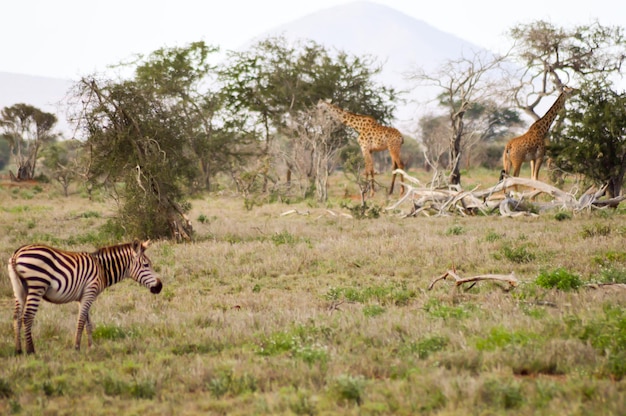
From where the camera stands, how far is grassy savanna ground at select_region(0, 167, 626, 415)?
208 inches

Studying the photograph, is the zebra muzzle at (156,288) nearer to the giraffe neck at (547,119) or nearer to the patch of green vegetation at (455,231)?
the patch of green vegetation at (455,231)

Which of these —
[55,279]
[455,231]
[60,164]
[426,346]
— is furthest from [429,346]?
[60,164]

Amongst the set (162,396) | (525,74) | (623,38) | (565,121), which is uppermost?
(623,38)

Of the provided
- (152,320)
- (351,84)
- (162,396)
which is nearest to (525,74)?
(351,84)

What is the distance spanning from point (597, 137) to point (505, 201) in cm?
320

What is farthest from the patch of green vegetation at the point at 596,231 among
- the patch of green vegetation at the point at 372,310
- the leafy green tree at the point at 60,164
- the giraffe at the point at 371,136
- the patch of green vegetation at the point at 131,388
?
the leafy green tree at the point at 60,164

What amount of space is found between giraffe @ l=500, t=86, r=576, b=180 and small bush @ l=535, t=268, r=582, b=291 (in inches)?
571

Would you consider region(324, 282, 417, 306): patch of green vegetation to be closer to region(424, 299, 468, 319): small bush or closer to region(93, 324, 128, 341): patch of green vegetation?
region(424, 299, 468, 319): small bush

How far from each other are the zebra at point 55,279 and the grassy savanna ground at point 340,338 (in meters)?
0.36

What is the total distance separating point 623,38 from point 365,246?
70.8ft

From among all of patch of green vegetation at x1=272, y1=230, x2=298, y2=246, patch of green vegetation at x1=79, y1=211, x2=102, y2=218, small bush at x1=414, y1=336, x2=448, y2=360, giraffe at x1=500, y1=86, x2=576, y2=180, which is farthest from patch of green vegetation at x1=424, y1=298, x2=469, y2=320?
patch of green vegetation at x1=79, y1=211, x2=102, y2=218

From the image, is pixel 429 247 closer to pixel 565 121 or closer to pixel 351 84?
pixel 565 121

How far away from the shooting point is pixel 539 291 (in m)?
9.10

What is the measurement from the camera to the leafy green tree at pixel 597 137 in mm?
19422
